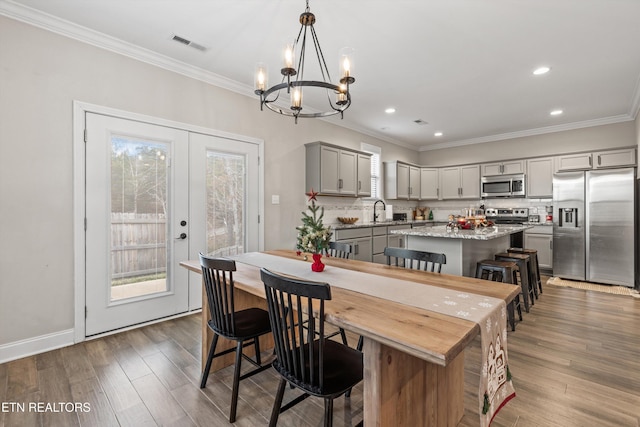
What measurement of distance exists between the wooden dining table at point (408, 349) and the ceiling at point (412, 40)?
7.12ft

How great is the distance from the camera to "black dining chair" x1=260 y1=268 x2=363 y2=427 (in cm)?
123

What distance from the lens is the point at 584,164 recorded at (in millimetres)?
5305

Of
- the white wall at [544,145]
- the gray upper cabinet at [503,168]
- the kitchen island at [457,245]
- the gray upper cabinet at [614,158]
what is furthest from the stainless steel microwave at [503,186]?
the kitchen island at [457,245]

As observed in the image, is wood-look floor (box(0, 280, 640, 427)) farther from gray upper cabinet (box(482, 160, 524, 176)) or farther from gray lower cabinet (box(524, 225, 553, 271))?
gray upper cabinet (box(482, 160, 524, 176))

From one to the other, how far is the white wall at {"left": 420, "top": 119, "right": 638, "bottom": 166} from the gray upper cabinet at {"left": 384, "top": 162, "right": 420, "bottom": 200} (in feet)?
3.47

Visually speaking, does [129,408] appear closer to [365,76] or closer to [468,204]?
[365,76]

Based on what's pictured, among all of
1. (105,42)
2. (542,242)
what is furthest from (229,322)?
(542,242)

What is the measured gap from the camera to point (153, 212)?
10.3ft

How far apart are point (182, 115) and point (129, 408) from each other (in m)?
2.75

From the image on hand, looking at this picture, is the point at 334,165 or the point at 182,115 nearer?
the point at 182,115

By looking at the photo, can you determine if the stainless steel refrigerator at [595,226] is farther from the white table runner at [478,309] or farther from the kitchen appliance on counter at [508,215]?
the white table runner at [478,309]

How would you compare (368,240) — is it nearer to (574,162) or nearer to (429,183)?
(429,183)

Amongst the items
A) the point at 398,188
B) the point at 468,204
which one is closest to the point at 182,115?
the point at 398,188

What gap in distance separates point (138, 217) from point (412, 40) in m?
3.20
